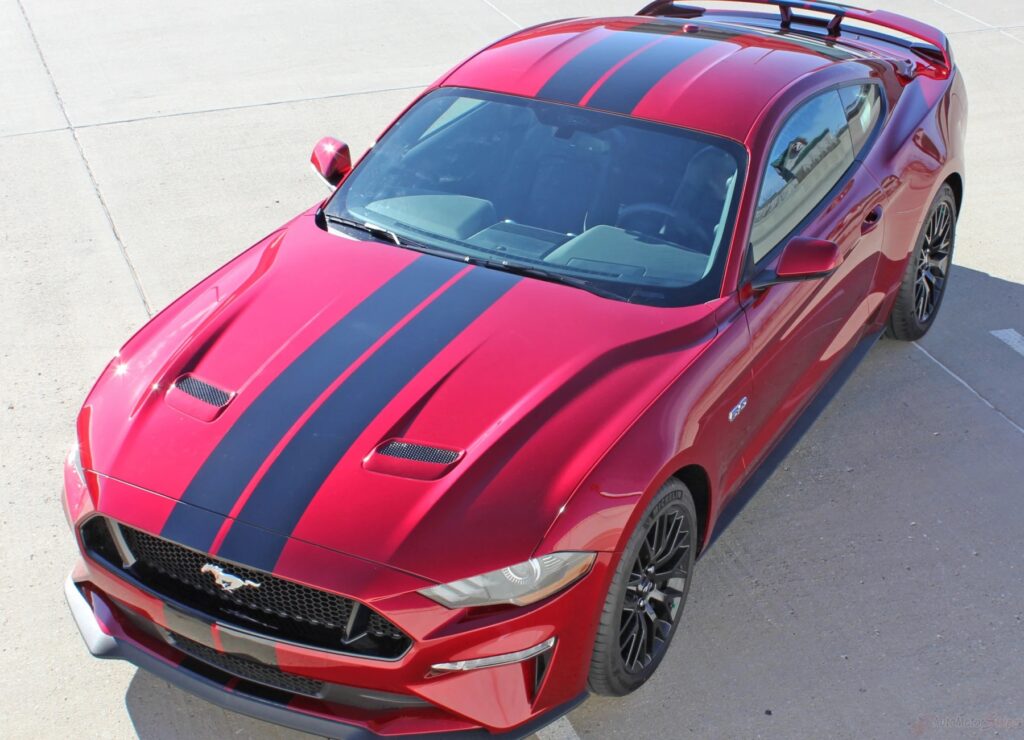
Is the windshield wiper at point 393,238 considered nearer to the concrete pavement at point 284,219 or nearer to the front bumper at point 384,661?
the front bumper at point 384,661

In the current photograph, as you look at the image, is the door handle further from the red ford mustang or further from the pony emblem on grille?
the pony emblem on grille

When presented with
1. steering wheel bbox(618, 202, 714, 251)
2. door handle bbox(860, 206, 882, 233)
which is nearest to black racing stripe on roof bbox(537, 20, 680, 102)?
steering wheel bbox(618, 202, 714, 251)

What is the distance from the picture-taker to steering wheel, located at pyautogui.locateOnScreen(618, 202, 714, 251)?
380 centimetres

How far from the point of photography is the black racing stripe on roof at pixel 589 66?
4.15 metres

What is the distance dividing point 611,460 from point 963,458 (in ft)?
7.31

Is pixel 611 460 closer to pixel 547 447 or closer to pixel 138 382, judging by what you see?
pixel 547 447

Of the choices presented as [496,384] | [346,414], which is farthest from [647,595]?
[346,414]

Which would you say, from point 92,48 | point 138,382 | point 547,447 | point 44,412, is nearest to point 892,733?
point 547,447

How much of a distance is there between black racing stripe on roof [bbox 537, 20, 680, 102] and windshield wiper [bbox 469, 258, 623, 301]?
0.72 metres

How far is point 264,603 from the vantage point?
9.66 ft

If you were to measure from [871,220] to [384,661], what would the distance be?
2690mm

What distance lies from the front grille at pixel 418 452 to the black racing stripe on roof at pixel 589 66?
1.59 m

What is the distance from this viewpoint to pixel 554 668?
9.91ft

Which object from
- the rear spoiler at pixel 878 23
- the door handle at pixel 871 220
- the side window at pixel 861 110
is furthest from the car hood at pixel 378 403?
the rear spoiler at pixel 878 23
